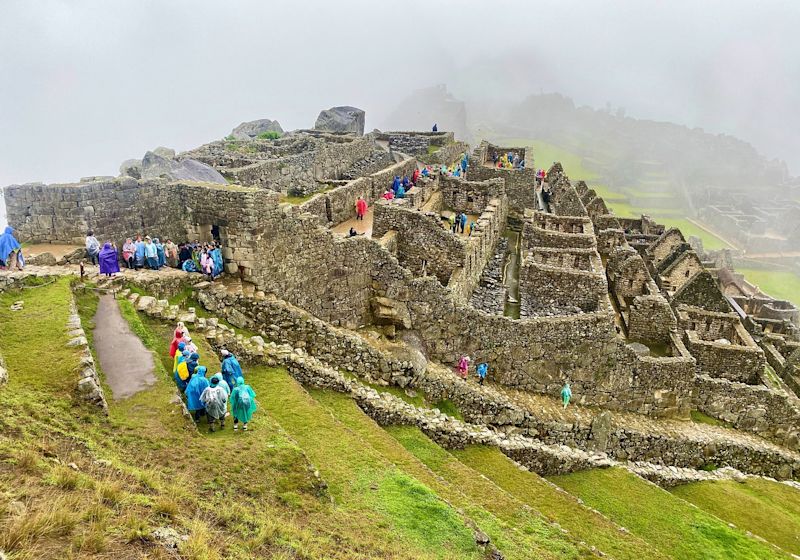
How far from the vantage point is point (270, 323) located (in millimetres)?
17375

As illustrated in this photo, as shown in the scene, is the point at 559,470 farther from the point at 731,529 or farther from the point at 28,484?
the point at 28,484

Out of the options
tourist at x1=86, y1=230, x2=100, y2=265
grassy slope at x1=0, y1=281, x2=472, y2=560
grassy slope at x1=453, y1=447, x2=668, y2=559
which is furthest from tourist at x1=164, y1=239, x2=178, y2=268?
grassy slope at x1=453, y1=447, x2=668, y2=559

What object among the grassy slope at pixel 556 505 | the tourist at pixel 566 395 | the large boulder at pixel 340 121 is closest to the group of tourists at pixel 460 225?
the tourist at pixel 566 395

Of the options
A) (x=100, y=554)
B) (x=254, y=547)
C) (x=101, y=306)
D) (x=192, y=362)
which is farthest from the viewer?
(x=101, y=306)

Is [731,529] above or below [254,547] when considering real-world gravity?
below

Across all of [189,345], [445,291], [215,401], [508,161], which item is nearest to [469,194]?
[508,161]

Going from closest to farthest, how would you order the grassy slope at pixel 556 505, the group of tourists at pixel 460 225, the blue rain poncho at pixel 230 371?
the blue rain poncho at pixel 230 371 < the grassy slope at pixel 556 505 < the group of tourists at pixel 460 225

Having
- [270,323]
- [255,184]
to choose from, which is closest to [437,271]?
[270,323]

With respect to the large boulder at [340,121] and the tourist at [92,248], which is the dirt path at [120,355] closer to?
the tourist at [92,248]

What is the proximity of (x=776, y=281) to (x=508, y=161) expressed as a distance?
196 ft

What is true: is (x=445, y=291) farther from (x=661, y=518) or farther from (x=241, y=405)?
(x=241, y=405)

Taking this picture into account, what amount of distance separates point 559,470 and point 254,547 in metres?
11.7

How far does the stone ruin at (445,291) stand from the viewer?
17516 millimetres

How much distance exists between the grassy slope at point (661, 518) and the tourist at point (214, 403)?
402 inches
